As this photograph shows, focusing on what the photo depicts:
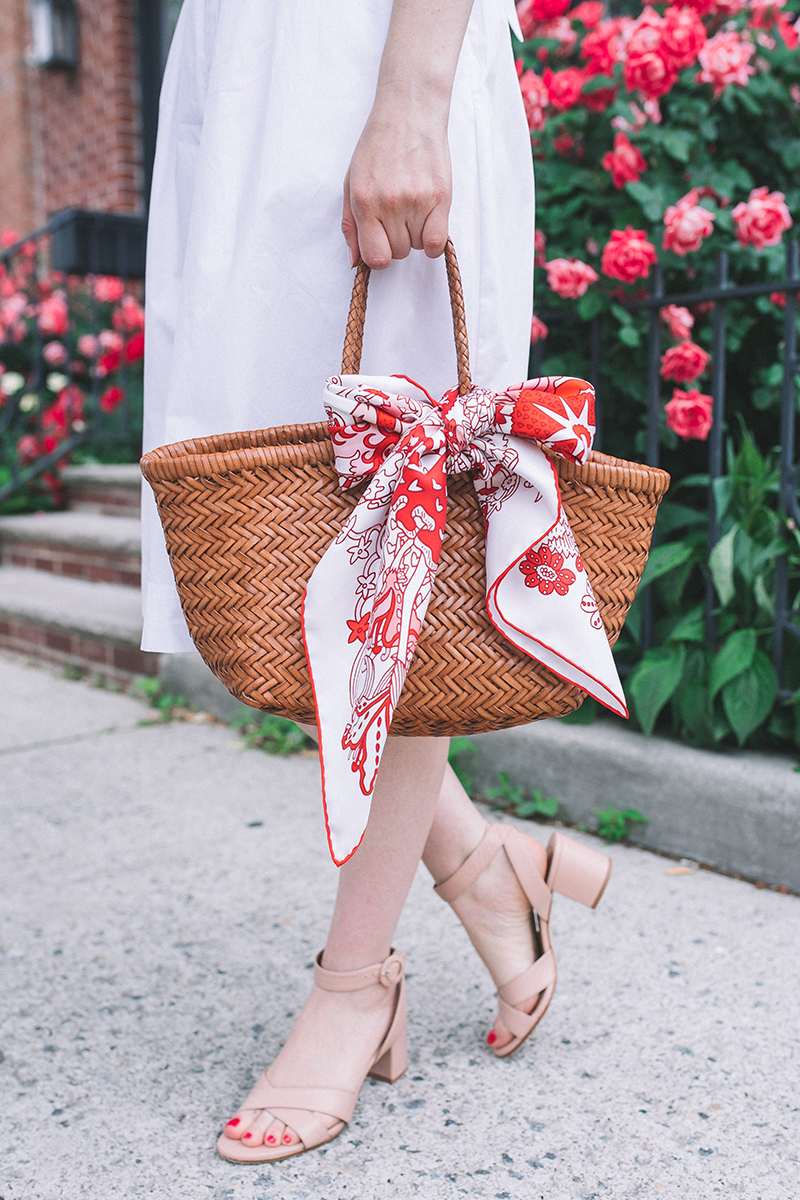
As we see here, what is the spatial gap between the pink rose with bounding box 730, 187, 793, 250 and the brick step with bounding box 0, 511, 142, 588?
2540 mm

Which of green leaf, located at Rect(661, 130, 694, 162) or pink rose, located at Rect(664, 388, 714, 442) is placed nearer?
pink rose, located at Rect(664, 388, 714, 442)

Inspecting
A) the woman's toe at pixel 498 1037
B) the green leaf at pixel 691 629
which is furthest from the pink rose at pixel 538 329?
the woman's toe at pixel 498 1037

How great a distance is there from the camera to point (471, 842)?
4.61 ft

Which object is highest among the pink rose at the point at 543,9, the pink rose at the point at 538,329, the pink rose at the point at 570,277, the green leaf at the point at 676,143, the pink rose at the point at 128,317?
the pink rose at the point at 543,9

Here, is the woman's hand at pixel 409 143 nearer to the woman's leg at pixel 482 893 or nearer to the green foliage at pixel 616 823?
the woman's leg at pixel 482 893

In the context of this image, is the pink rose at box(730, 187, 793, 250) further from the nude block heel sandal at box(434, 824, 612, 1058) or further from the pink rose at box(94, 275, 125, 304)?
the pink rose at box(94, 275, 125, 304)

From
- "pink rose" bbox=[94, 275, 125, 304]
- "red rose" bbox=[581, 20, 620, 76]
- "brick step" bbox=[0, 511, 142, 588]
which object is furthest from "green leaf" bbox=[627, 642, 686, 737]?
"pink rose" bbox=[94, 275, 125, 304]

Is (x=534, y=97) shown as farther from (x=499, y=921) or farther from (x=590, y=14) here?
(x=499, y=921)

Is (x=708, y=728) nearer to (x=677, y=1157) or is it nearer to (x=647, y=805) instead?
(x=647, y=805)

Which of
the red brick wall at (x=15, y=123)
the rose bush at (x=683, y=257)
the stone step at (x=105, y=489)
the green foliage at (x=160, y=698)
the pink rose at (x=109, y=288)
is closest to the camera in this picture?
the rose bush at (x=683, y=257)

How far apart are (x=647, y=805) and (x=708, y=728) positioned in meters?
0.21

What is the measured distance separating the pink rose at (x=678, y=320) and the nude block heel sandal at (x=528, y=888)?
130cm

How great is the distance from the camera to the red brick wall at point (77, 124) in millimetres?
6098

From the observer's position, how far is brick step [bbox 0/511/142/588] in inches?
161
